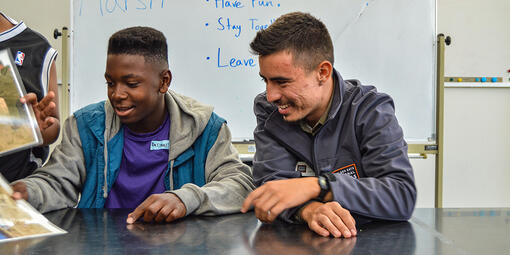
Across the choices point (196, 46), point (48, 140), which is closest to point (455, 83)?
point (196, 46)

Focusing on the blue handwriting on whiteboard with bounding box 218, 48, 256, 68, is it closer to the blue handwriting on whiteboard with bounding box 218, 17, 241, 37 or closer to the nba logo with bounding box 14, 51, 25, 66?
the blue handwriting on whiteboard with bounding box 218, 17, 241, 37

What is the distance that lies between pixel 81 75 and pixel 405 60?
163cm

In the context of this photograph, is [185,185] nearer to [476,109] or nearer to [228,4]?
[228,4]

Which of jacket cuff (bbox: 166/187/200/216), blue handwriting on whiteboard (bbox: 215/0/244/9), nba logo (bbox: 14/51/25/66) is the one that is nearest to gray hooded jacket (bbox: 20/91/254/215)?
jacket cuff (bbox: 166/187/200/216)

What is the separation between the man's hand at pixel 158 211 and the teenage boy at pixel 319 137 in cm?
17

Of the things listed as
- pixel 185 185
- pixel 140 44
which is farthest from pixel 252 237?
pixel 140 44

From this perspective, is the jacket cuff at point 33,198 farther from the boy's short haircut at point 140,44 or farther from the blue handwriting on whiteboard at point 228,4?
the blue handwriting on whiteboard at point 228,4

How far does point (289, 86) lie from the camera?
1.14 m

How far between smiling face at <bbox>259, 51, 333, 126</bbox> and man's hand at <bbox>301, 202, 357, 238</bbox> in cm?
29

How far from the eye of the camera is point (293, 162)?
1208mm

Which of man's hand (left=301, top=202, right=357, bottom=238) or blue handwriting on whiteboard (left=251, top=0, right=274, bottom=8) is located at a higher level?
blue handwriting on whiteboard (left=251, top=0, right=274, bottom=8)

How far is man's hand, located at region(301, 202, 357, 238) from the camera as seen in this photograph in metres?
0.86

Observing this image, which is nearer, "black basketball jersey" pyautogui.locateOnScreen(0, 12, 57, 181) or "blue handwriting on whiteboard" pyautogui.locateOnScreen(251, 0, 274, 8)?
"black basketball jersey" pyautogui.locateOnScreen(0, 12, 57, 181)

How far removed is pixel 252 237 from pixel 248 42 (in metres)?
1.62
